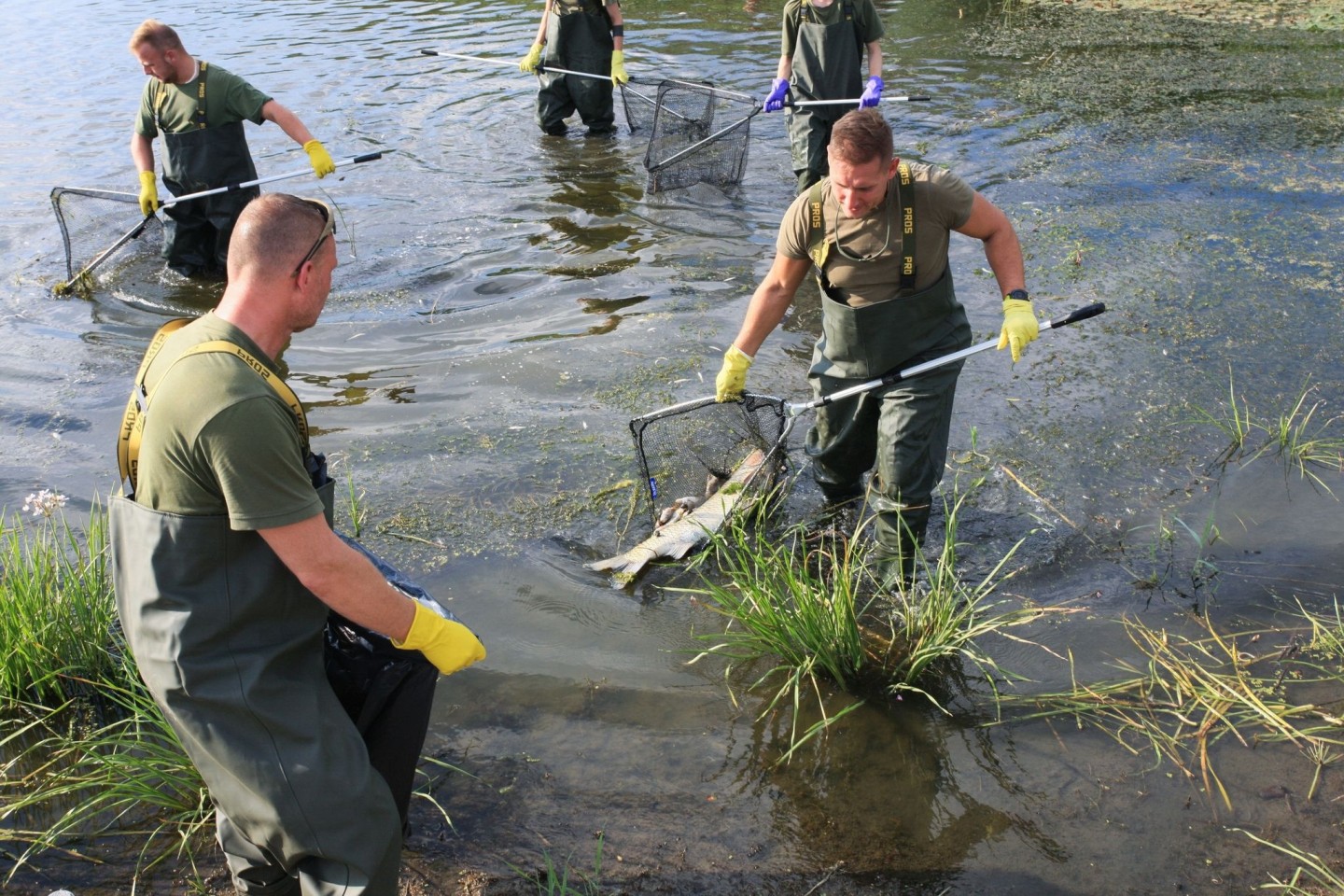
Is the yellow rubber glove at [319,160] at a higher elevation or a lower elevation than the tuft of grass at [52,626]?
higher

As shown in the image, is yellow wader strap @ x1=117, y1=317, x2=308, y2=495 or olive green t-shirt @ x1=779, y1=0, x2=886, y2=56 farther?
olive green t-shirt @ x1=779, y1=0, x2=886, y2=56

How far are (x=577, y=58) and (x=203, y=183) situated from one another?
13.2 ft

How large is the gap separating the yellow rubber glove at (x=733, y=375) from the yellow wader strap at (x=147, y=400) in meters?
2.26

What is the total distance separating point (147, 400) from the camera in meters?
2.23

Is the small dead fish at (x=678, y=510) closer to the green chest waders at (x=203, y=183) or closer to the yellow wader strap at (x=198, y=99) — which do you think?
the green chest waders at (x=203, y=183)

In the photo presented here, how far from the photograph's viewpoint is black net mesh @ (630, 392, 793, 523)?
452cm

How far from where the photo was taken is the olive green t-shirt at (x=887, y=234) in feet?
12.6

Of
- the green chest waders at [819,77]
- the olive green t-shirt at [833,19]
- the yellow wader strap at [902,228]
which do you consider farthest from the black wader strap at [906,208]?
the olive green t-shirt at [833,19]

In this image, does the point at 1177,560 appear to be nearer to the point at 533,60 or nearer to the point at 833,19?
the point at 833,19

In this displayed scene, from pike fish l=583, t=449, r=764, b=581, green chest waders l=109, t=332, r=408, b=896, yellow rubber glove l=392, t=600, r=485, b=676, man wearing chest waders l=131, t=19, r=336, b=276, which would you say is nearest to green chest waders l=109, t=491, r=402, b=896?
green chest waders l=109, t=332, r=408, b=896

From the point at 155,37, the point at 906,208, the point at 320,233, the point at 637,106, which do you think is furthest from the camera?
the point at 637,106

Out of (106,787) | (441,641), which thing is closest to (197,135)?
(106,787)

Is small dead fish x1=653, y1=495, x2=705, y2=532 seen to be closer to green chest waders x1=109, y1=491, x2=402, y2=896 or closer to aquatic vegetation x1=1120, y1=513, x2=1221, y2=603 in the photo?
aquatic vegetation x1=1120, y1=513, x2=1221, y2=603

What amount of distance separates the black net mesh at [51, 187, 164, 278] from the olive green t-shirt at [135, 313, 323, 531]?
581 centimetres
